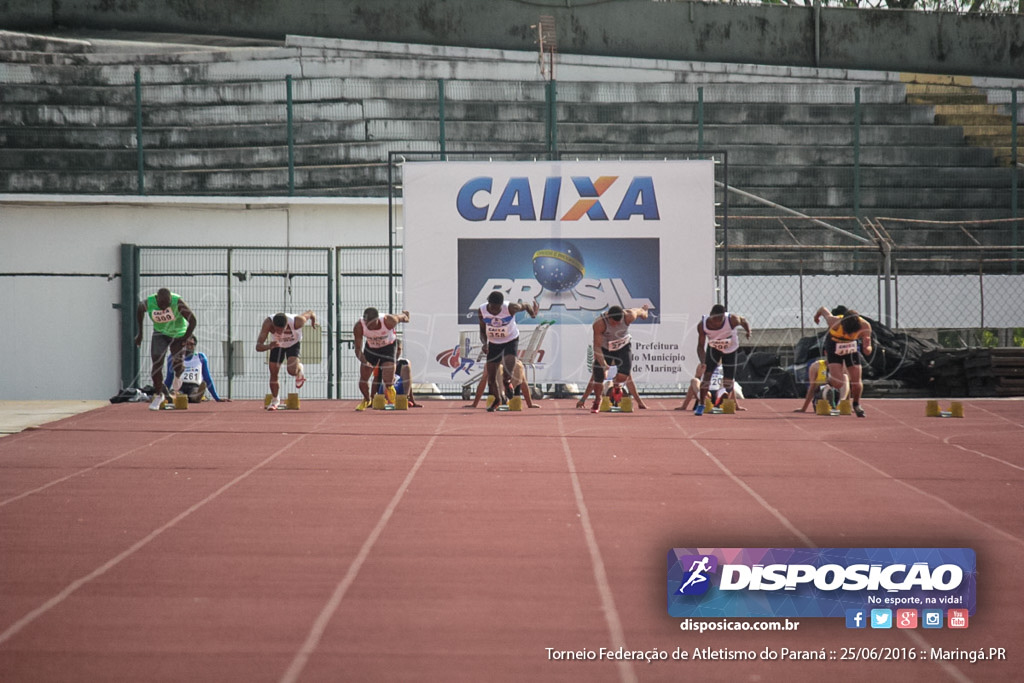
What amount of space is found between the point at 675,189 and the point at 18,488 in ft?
42.1

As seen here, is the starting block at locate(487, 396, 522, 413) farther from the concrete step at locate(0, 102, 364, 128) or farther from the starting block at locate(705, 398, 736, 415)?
the concrete step at locate(0, 102, 364, 128)

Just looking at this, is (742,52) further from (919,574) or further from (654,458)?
(919,574)

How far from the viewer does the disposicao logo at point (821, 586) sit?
211 inches

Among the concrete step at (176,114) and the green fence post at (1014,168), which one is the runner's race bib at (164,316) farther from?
the green fence post at (1014,168)

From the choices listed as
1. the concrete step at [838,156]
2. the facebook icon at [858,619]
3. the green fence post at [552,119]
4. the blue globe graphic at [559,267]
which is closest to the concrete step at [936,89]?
the concrete step at [838,156]

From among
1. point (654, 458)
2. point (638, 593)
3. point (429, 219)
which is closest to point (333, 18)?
point (429, 219)

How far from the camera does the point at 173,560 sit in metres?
7.09

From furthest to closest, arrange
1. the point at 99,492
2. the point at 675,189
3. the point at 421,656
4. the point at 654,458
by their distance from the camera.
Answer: the point at 675,189 → the point at 654,458 → the point at 99,492 → the point at 421,656

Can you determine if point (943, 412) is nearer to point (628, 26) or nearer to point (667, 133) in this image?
point (667, 133)

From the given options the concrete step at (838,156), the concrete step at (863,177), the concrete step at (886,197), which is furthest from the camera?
the concrete step at (838,156)

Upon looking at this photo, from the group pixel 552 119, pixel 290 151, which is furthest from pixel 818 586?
pixel 290 151

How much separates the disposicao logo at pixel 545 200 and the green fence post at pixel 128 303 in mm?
6095

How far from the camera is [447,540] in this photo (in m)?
7.73

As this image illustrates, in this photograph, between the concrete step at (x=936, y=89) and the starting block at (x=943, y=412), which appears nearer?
the starting block at (x=943, y=412)
